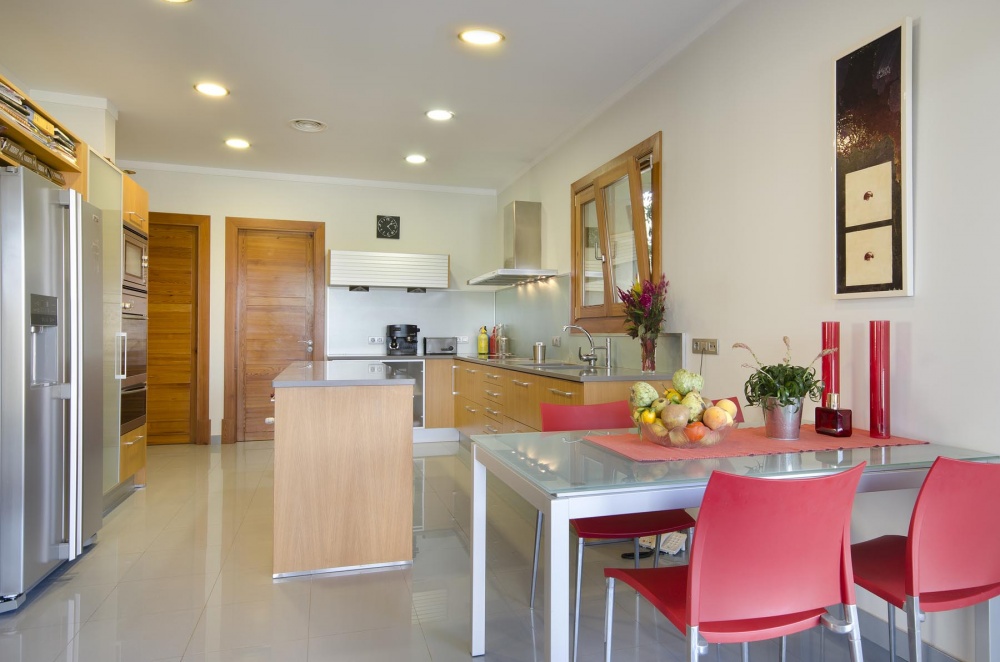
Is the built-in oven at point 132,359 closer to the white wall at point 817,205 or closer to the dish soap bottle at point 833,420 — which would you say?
the white wall at point 817,205

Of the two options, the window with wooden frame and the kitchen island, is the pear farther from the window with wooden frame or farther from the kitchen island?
the window with wooden frame

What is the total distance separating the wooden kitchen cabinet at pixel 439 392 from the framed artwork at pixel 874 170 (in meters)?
4.17

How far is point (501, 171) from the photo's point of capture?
5.91 m

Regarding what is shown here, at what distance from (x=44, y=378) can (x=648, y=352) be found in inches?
113

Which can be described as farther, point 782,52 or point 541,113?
point 541,113

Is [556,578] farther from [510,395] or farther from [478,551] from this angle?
[510,395]

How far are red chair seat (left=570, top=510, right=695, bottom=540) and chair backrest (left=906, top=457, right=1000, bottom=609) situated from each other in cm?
76

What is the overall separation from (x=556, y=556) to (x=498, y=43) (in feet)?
9.15

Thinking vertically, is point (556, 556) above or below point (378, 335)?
below

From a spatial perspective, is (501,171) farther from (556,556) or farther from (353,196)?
(556,556)

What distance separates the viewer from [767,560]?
51.3 inches

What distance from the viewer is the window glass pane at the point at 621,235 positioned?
3.83m

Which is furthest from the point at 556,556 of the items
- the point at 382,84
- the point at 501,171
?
the point at 501,171

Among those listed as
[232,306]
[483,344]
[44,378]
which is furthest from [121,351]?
[483,344]
